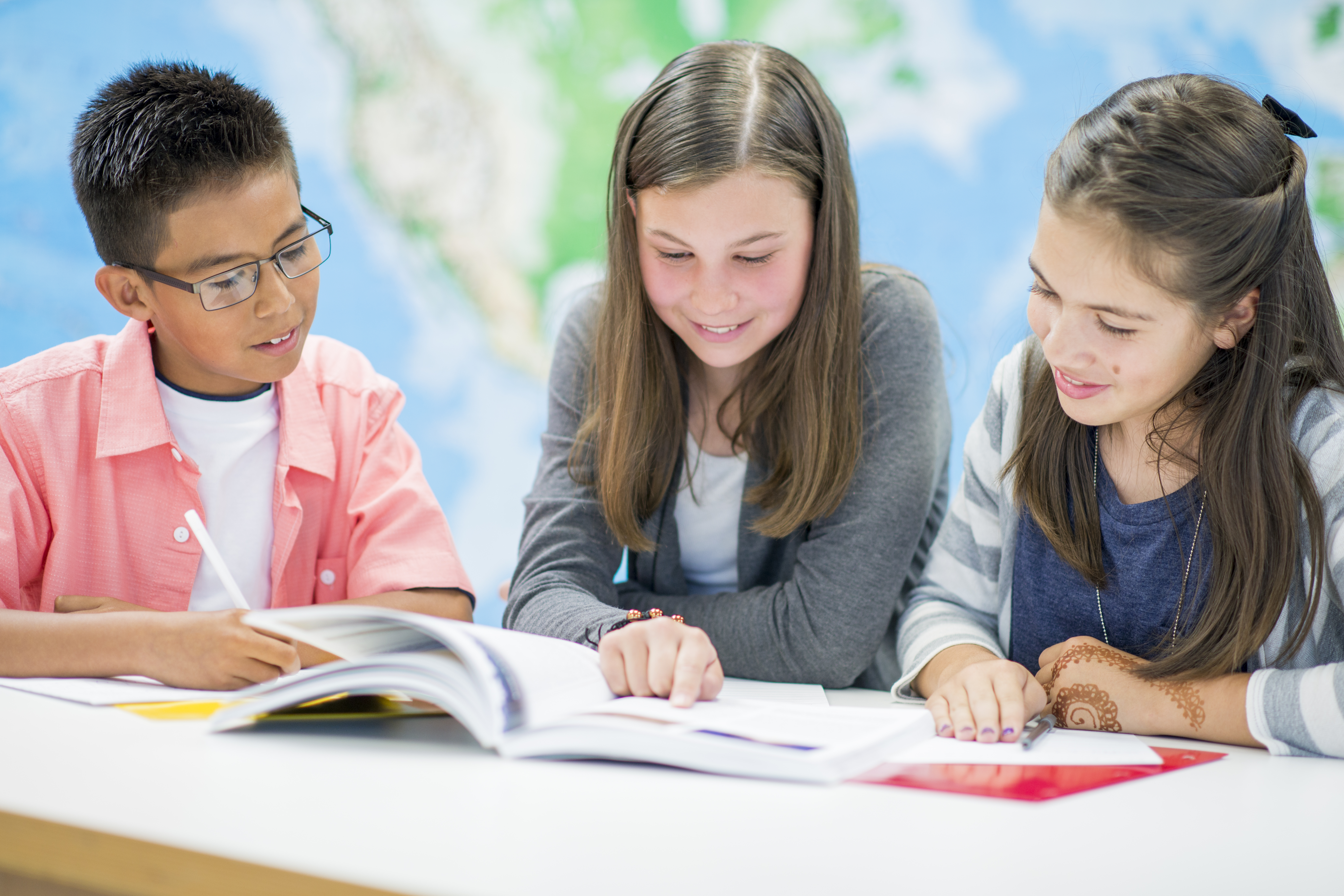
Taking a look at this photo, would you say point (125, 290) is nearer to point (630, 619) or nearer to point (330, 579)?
point (330, 579)

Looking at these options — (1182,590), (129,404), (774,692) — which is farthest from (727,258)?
(129,404)

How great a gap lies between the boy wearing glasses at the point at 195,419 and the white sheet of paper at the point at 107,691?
0.41 ft

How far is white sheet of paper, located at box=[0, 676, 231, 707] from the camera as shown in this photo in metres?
0.78

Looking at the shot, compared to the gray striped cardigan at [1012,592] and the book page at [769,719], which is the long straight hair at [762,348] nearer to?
the gray striped cardigan at [1012,592]

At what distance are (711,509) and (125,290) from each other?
0.73 m

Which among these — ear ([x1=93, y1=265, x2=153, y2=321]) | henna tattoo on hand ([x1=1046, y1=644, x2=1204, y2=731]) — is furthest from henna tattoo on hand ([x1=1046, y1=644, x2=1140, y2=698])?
ear ([x1=93, y1=265, x2=153, y2=321])

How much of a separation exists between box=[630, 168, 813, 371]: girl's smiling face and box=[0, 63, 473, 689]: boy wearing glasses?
0.39 metres

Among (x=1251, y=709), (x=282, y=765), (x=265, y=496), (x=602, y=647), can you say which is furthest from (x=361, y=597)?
(x=1251, y=709)

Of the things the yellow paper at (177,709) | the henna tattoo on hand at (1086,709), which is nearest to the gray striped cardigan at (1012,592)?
the henna tattoo on hand at (1086,709)

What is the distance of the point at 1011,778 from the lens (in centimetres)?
63

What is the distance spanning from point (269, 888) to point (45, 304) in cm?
293

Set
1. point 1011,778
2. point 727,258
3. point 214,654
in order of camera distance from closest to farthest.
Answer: point 1011,778 < point 214,654 < point 727,258

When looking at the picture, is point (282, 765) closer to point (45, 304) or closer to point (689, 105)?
point (689, 105)

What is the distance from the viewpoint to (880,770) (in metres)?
0.63
